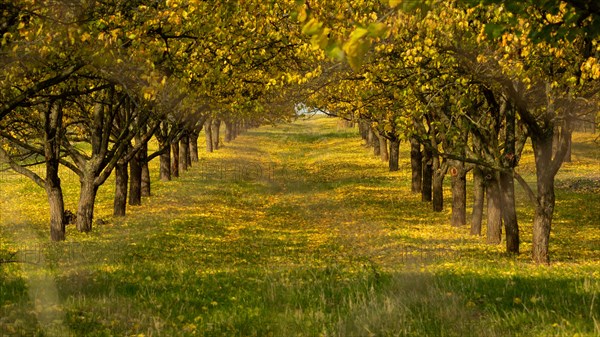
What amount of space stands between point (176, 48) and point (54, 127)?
8.66 metres

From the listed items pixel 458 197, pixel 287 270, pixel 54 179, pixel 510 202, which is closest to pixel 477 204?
pixel 458 197

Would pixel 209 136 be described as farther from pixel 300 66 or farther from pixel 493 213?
pixel 300 66

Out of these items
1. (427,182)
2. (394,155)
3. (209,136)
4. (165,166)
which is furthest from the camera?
(209,136)

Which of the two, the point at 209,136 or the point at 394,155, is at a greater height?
the point at 209,136

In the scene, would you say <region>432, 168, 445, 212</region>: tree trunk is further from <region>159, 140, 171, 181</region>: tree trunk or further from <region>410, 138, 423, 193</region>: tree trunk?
<region>159, 140, 171, 181</region>: tree trunk

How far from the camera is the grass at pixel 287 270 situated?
359 inches

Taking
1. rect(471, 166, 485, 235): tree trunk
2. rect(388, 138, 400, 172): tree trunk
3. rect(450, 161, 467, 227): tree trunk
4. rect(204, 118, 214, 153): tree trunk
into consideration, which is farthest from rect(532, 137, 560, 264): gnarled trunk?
rect(204, 118, 214, 153): tree trunk

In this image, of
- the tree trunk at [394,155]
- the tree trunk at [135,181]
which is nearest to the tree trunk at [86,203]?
the tree trunk at [135,181]

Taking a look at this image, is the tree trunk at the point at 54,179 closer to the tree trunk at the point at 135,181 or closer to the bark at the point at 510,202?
the tree trunk at the point at 135,181

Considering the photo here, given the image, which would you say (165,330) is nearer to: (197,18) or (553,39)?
(553,39)

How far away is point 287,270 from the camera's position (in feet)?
51.3

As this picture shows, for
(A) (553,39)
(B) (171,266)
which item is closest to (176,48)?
(B) (171,266)

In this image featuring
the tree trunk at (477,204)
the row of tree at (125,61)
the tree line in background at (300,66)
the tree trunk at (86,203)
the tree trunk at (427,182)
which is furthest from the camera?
the tree trunk at (427,182)

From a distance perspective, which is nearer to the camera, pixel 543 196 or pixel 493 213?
pixel 543 196
